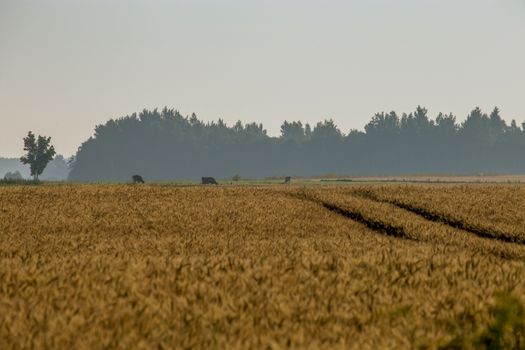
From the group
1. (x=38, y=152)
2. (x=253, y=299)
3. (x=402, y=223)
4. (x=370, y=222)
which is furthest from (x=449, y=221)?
(x=38, y=152)

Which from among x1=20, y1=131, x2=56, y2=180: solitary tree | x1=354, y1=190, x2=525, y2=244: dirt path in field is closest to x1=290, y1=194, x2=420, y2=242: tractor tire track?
x1=354, y1=190, x2=525, y2=244: dirt path in field

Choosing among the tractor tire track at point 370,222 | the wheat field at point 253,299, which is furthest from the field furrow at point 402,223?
the wheat field at point 253,299

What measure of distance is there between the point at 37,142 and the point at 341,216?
355 feet

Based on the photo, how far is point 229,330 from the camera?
845 cm

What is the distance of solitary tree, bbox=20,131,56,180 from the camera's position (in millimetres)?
129875

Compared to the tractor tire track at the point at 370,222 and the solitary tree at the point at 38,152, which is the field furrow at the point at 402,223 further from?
the solitary tree at the point at 38,152

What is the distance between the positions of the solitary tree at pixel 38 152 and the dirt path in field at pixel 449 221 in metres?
103

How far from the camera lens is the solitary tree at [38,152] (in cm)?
12988

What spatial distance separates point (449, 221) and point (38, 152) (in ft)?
363

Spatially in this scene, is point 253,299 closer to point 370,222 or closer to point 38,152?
point 370,222

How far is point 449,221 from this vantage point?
30281 millimetres

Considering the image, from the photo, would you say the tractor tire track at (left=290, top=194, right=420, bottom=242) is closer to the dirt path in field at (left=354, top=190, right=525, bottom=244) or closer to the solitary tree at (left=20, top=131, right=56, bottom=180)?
the dirt path in field at (left=354, top=190, right=525, bottom=244)

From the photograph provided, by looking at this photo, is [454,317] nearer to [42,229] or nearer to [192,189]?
[42,229]

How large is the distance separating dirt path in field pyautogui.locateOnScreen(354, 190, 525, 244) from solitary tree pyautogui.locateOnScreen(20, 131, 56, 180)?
102524 millimetres
